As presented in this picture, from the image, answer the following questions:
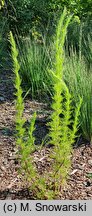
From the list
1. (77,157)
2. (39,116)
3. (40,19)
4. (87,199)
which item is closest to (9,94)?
(39,116)

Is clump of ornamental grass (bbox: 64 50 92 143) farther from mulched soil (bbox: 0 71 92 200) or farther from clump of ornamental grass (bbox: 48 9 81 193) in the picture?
clump of ornamental grass (bbox: 48 9 81 193)

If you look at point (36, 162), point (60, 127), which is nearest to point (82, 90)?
point (36, 162)

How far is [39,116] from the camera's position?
4176mm

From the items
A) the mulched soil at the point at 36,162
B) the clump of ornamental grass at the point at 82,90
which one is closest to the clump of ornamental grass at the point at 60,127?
the mulched soil at the point at 36,162

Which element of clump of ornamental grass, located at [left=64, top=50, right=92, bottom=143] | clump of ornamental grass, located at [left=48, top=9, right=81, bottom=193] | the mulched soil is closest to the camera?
clump of ornamental grass, located at [left=48, top=9, right=81, bottom=193]

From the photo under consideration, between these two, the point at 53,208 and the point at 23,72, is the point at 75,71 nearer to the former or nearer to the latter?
the point at 23,72

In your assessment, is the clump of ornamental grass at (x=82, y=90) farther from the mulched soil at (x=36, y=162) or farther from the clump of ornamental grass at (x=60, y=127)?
the clump of ornamental grass at (x=60, y=127)

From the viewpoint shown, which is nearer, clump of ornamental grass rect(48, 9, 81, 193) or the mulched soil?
clump of ornamental grass rect(48, 9, 81, 193)

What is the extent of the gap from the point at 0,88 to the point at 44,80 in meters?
0.54

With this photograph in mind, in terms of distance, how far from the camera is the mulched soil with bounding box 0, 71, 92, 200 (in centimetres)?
311

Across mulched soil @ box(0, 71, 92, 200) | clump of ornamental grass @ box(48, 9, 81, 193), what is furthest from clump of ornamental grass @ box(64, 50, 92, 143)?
clump of ornamental grass @ box(48, 9, 81, 193)

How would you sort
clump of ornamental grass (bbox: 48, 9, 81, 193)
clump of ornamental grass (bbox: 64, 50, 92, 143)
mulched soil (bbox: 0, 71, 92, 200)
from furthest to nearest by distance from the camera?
Result: 1. clump of ornamental grass (bbox: 64, 50, 92, 143)
2. mulched soil (bbox: 0, 71, 92, 200)
3. clump of ornamental grass (bbox: 48, 9, 81, 193)

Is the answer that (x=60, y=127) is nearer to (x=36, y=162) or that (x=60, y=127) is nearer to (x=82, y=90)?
(x=36, y=162)

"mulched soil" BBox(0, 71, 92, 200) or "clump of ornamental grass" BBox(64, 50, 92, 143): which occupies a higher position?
"clump of ornamental grass" BBox(64, 50, 92, 143)
